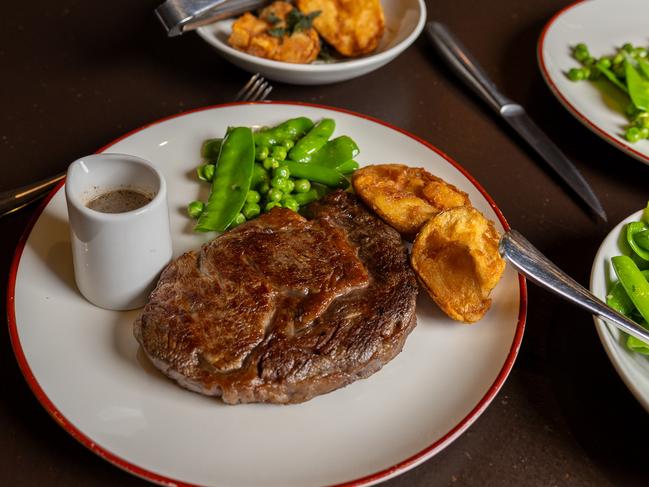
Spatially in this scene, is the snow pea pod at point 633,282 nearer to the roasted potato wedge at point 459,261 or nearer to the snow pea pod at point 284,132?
the roasted potato wedge at point 459,261

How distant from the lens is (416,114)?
4500mm

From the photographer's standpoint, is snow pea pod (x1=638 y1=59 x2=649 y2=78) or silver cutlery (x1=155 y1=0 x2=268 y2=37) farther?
snow pea pod (x1=638 y1=59 x2=649 y2=78)

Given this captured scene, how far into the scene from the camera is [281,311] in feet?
9.02

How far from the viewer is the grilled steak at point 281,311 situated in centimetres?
259

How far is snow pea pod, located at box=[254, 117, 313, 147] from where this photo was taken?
3709 mm

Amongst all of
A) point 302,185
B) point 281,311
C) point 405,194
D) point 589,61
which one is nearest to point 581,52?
point 589,61

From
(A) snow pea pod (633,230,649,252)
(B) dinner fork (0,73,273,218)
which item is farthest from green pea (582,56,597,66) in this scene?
(B) dinner fork (0,73,273,218)

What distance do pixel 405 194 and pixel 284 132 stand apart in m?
0.86

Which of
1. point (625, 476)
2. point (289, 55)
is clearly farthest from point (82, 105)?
point (625, 476)

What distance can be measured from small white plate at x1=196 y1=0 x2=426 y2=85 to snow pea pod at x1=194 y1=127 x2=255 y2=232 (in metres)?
0.58

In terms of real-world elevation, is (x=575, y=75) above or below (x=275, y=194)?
below

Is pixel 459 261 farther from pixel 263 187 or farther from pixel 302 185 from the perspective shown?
pixel 263 187

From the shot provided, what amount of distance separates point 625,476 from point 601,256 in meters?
0.99

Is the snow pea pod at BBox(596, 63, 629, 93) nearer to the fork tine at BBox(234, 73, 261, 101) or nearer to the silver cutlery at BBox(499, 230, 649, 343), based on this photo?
the silver cutlery at BBox(499, 230, 649, 343)
